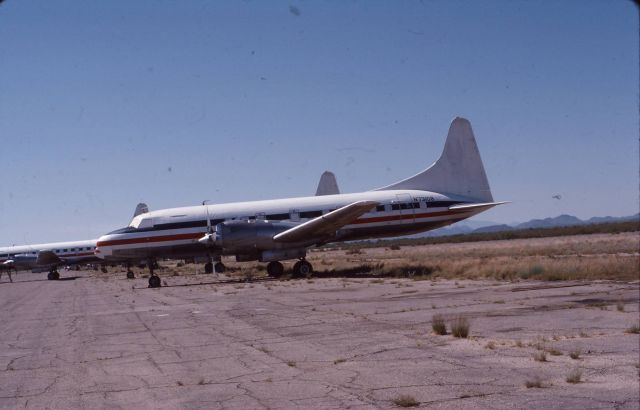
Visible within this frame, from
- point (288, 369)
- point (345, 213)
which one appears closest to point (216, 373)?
point (288, 369)

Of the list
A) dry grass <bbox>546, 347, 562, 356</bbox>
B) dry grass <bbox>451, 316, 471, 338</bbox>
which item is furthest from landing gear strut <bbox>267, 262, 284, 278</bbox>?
dry grass <bbox>546, 347, 562, 356</bbox>

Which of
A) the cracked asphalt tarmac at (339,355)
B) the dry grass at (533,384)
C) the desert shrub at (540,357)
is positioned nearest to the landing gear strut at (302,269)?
the cracked asphalt tarmac at (339,355)

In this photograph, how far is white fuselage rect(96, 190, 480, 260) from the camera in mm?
31938

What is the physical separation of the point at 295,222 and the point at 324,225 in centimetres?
328

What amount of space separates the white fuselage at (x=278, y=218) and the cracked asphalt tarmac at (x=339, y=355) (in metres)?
13.1

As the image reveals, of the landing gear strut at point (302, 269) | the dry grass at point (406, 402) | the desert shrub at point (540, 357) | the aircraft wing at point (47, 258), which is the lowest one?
the desert shrub at point (540, 357)

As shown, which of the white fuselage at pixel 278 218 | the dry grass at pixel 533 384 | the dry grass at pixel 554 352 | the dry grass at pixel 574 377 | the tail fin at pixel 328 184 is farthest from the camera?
the tail fin at pixel 328 184

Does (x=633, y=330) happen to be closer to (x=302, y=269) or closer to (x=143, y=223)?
(x=302, y=269)

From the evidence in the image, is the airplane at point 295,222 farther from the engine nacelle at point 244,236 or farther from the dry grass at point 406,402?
the dry grass at point 406,402

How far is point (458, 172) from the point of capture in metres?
35.7

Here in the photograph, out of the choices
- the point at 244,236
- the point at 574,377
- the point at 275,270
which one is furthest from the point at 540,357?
the point at 275,270

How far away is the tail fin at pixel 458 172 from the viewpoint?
116 ft

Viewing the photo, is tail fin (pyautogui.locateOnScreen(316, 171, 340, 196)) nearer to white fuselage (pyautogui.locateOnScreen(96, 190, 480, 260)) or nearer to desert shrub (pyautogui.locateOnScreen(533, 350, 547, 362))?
white fuselage (pyautogui.locateOnScreen(96, 190, 480, 260))

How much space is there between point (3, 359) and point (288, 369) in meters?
5.75
